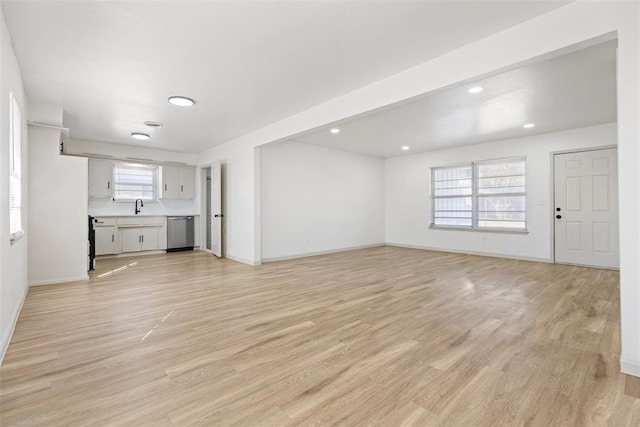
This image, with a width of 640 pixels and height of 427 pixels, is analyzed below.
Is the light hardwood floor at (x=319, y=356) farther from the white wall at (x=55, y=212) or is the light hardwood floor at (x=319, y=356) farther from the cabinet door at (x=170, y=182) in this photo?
the cabinet door at (x=170, y=182)

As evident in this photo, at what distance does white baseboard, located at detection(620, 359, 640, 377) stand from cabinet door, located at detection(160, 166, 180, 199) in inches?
316

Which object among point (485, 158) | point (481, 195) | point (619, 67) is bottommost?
point (481, 195)

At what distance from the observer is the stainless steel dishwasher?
24.2 ft

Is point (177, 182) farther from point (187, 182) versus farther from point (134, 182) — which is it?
point (134, 182)

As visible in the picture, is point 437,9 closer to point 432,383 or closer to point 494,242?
point 432,383

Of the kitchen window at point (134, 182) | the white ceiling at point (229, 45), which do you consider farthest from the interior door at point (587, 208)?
the kitchen window at point (134, 182)

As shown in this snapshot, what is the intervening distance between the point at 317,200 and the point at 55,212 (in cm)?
462

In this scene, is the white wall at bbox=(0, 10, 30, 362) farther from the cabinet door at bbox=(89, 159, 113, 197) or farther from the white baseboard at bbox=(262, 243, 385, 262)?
the cabinet door at bbox=(89, 159, 113, 197)

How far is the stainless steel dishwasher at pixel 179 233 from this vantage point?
737 cm

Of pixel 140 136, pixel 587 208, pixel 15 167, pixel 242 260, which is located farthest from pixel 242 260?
pixel 587 208

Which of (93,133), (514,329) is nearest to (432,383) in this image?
(514,329)

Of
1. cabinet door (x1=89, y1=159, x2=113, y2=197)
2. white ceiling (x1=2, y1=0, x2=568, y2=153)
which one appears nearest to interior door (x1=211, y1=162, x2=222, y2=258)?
cabinet door (x1=89, y1=159, x2=113, y2=197)

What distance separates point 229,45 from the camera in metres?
2.68

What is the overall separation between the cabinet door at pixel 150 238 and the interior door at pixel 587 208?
28.0 ft
